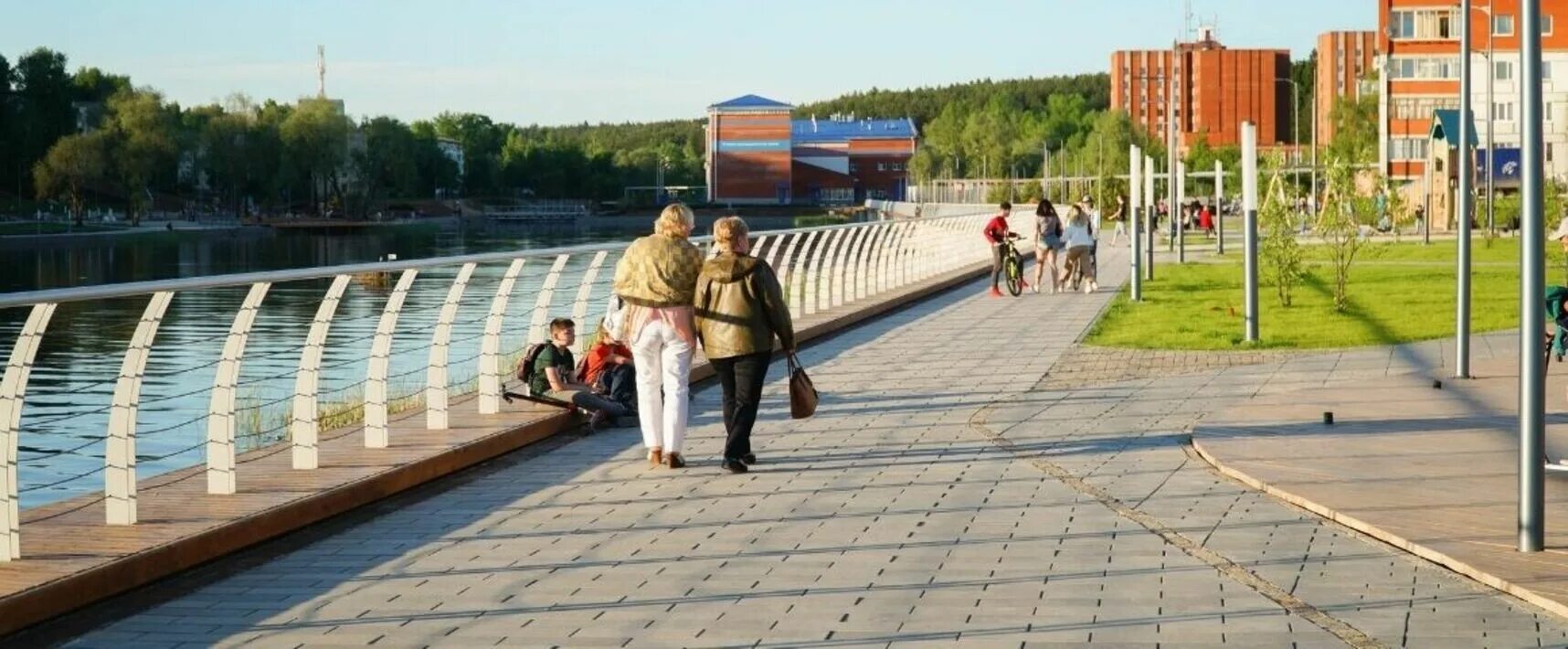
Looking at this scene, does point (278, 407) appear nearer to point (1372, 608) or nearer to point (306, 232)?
point (1372, 608)

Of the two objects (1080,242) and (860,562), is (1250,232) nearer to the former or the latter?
(1080,242)

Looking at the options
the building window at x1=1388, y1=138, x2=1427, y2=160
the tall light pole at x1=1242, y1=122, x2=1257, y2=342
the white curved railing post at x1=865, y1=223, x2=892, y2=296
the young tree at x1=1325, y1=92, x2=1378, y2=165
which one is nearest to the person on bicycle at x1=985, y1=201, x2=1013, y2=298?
the white curved railing post at x1=865, y1=223, x2=892, y2=296

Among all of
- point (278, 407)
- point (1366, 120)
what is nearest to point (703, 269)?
point (278, 407)

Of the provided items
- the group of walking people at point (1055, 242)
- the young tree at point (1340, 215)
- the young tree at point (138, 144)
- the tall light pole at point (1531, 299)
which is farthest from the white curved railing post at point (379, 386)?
the young tree at point (138, 144)

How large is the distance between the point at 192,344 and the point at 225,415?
24.4 feet

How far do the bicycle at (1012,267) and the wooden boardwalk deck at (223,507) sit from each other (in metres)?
17.8

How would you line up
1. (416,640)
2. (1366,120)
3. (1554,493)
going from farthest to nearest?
(1366,120) < (1554,493) < (416,640)

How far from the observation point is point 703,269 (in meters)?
11.7

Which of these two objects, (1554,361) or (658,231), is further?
(1554,361)

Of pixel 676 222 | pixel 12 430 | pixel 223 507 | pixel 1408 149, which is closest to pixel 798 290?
pixel 676 222

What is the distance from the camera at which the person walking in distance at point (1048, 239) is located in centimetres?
3189

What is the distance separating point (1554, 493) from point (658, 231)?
5.12m

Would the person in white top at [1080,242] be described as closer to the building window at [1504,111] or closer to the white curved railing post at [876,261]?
the white curved railing post at [876,261]

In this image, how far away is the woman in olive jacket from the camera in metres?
11.6
